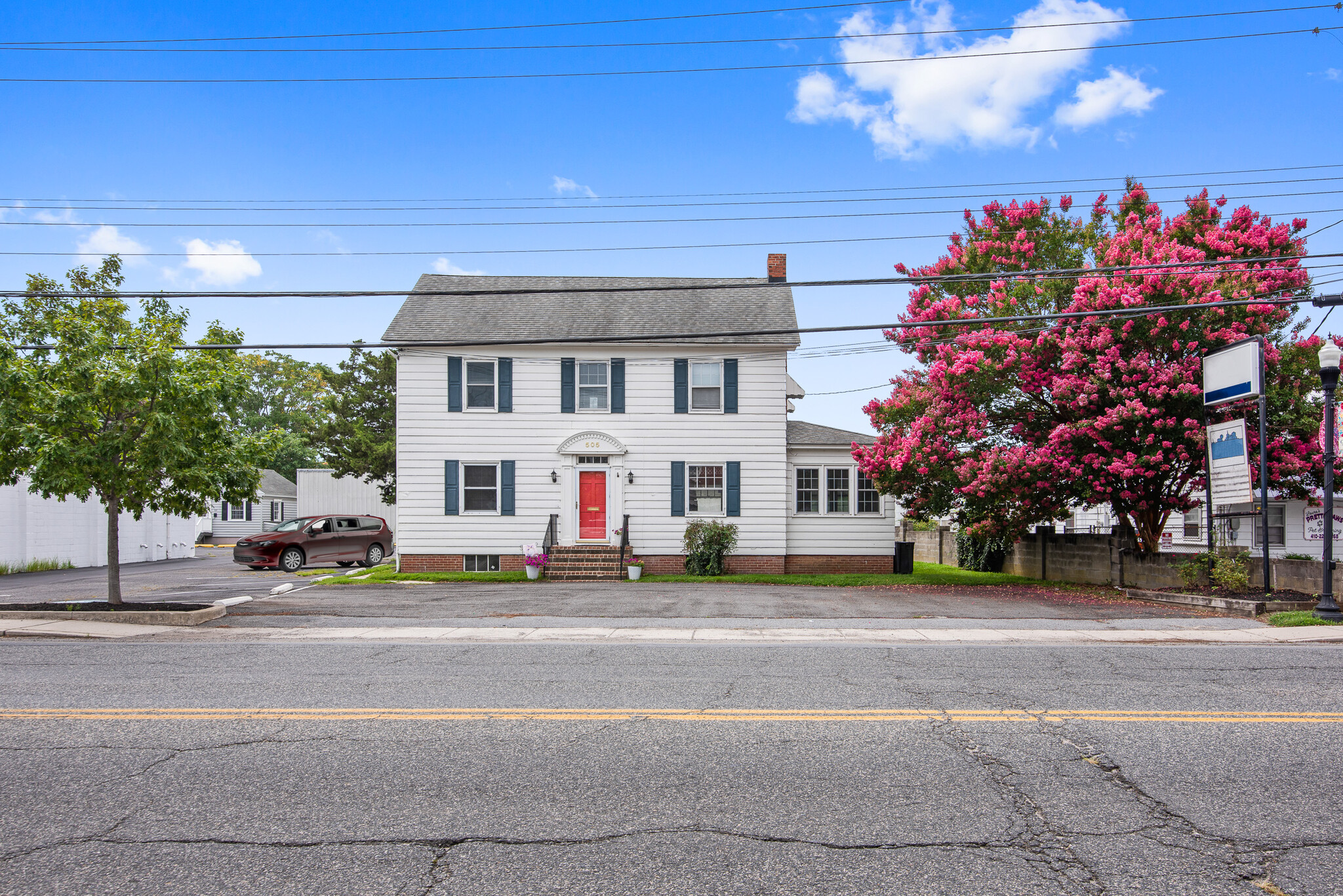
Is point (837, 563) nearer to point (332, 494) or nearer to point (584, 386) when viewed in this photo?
point (584, 386)

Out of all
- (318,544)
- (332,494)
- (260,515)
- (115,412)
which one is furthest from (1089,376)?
(260,515)

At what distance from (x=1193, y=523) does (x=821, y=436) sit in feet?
36.8

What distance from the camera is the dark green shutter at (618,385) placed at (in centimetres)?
2270

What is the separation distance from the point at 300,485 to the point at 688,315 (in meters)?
25.2

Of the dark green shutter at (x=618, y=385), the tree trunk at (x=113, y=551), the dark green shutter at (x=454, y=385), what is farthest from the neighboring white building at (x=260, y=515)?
the tree trunk at (x=113, y=551)

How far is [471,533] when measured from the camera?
22516 mm

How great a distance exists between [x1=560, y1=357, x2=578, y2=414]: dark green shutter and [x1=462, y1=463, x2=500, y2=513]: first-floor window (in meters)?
2.48

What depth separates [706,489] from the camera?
22.8 metres

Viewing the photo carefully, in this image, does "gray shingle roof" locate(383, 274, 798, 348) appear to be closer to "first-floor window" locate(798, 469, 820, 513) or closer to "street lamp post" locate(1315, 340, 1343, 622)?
"first-floor window" locate(798, 469, 820, 513)

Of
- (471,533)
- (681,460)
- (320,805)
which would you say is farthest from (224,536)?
(320,805)

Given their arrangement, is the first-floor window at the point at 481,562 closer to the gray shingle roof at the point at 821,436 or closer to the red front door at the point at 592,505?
the red front door at the point at 592,505

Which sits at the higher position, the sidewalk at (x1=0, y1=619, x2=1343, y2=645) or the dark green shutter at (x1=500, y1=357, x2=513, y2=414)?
the dark green shutter at (x1=500, y1=357, x2=513, y2=414)

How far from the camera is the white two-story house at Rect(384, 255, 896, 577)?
886 inches

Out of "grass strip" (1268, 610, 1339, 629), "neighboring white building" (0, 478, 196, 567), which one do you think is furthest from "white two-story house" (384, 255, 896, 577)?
"grass strip" (1268, 610, 1339, 629)
